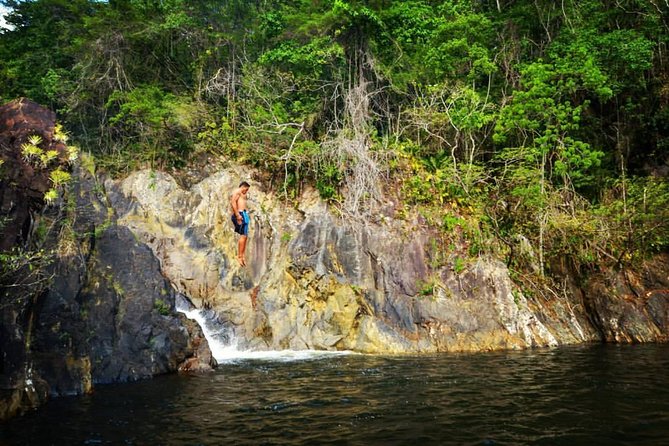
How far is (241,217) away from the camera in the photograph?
1480cm

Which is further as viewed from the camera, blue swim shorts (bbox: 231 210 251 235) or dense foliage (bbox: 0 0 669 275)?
dense foliage (bbox: 0 0 669 275)

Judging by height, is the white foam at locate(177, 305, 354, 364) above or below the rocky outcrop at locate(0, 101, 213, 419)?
below

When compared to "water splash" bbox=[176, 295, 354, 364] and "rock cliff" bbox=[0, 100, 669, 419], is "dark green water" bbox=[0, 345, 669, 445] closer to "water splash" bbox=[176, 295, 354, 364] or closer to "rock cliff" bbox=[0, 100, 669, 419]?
"rock cliff" bbox=[0, 100, 669, 419]

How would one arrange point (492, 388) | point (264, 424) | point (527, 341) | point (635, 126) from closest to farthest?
point (264, 424)
point (492, 388)
point (527, 341)
point (635, 126)

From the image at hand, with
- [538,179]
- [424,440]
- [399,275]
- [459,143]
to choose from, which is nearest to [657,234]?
[538,179]

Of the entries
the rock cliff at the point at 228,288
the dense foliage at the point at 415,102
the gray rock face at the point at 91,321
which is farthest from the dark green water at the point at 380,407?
the dense foliage at the point at 415,102

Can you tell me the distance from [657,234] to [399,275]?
353 inches

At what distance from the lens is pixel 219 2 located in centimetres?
2248

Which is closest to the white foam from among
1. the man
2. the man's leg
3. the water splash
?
the water splash

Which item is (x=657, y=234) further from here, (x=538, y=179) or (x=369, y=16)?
(x=369, y=16)

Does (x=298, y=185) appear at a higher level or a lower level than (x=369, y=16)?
lower

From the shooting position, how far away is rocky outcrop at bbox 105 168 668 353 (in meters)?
13.8

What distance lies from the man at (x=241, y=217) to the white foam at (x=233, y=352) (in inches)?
92.3

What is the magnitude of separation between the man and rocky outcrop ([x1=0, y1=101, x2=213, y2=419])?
322 cm
